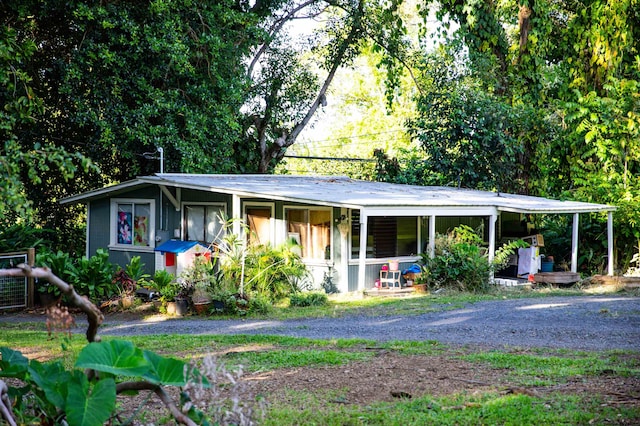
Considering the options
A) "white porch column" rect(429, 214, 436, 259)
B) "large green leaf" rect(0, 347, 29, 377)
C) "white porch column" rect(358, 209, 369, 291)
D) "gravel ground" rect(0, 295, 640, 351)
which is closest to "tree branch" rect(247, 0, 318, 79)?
"white porch column" rect(429, 214, 436, 259)

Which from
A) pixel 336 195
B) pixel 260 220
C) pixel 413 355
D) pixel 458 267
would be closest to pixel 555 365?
pixel 413 355

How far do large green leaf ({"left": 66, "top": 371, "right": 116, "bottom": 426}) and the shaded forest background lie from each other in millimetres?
12458

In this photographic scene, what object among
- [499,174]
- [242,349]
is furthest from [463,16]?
[242,349]

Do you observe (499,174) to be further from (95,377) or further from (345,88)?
(345,88)

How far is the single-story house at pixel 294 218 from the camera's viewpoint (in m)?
16.3

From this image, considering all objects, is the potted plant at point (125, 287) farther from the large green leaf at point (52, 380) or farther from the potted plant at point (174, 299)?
the large green leaf at point (52, 380)

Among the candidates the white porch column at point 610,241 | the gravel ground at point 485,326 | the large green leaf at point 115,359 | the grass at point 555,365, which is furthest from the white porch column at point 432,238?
the large green leaf at point 115,359

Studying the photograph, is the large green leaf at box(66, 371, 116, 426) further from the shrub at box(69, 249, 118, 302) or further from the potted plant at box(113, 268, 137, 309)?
the shrub at box(69, 249, 118, 302)

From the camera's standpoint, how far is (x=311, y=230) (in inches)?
666

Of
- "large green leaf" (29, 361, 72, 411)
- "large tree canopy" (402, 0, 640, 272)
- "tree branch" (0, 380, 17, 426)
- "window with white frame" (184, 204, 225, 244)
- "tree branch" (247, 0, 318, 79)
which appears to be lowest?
"tree branch" (0, 380, 17, 426)

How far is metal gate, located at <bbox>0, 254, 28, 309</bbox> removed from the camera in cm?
1516

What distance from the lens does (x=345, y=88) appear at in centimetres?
5122

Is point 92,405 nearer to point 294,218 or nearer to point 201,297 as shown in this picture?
point 201,297

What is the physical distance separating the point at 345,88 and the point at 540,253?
3279 cm
